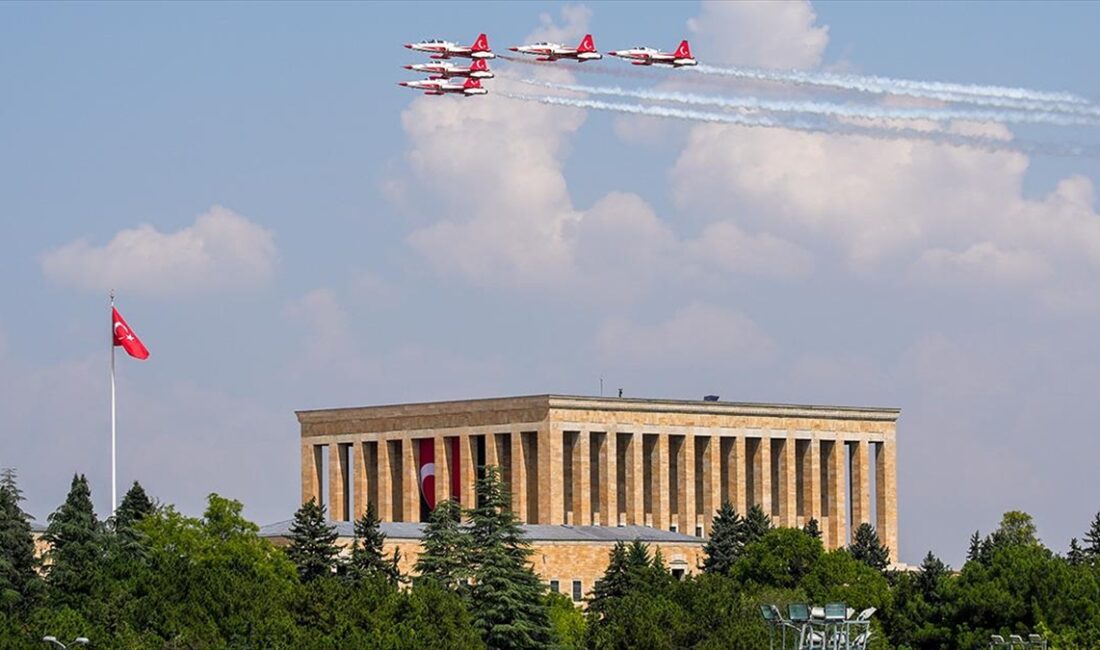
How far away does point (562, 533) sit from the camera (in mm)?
161875

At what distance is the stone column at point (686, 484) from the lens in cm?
17825

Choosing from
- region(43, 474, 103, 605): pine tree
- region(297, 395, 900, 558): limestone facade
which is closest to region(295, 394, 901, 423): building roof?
region(297, 395, 900, 558): limestone facade

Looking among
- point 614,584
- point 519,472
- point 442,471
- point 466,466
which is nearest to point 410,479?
point 442,471

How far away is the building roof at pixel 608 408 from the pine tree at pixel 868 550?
51.4 feet

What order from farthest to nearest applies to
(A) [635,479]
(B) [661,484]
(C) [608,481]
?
(B) [661,484] → (A) [635,479] → (C) [608,481]

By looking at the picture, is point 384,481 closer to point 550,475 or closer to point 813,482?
point 550,475

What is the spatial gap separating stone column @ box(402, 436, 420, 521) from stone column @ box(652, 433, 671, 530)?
14.4m

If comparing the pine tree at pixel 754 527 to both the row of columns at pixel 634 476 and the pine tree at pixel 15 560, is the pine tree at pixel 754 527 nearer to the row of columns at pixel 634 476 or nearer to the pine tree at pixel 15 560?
the row of columns at pixel 634 476

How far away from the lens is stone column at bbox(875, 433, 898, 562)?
618 ft

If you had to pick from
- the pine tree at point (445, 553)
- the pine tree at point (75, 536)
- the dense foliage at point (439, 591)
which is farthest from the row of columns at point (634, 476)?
the pine tree at point (75, 536)

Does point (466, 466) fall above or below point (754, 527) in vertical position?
above

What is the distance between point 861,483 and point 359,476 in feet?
104

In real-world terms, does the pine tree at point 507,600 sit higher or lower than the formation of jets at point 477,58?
lower

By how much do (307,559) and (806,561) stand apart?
25.9 metres
